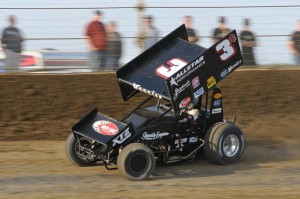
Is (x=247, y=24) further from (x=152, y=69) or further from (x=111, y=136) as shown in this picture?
(x=111, y=136)

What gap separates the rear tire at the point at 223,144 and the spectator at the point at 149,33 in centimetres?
373

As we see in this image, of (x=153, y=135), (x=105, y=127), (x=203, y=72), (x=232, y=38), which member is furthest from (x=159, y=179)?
(x=232, y=38)

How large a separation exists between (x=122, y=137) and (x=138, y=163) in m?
0.40

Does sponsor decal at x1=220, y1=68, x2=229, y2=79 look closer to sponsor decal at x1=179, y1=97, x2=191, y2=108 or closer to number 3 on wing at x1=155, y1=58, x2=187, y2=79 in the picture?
number 3 on wing at x1=155, y1=58, x2=187, y2=79

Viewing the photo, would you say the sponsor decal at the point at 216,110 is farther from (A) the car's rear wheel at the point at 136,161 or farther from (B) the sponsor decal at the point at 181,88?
(A) the car's rear wheel at the point at 136,161

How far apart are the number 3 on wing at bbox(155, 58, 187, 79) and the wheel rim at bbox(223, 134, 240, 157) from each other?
1.23 m

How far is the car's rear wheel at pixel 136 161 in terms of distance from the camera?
25.0ft

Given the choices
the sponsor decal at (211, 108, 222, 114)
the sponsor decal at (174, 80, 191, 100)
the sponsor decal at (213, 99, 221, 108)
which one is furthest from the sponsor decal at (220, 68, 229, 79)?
the sponsor decal at (174, 80, 191, 100)

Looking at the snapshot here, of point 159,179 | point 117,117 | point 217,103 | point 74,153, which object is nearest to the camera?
point 159,179

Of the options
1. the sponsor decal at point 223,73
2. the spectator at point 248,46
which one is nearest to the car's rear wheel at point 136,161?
the sponsor decal at point 223,73

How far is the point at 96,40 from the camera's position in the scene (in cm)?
1174

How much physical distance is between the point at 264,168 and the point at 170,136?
1492 millimetres

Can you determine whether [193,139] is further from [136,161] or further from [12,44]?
[12,44]

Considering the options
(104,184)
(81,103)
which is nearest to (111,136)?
(104,184)
